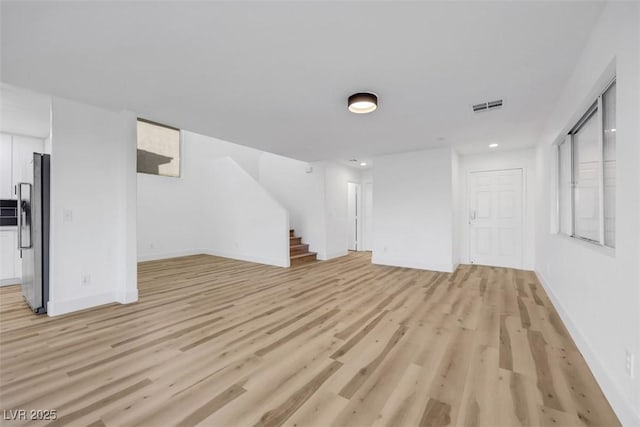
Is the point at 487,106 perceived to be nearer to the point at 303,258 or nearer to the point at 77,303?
the point at 303,258

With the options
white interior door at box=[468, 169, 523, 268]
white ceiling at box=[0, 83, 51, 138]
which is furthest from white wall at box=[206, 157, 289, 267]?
white interior door at box=[468, 169, 523, 268]

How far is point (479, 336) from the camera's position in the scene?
2.52m

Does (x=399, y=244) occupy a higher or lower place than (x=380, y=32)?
lower

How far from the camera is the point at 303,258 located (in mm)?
6336

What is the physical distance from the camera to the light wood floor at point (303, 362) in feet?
Result: 5.14

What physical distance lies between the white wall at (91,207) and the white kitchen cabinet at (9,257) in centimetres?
227

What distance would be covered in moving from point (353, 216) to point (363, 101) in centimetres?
543

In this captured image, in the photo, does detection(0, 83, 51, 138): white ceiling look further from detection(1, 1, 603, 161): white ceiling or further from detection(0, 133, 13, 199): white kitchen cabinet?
detection(1, 1, 603, 161): white ceiling

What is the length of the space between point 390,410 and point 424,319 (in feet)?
5.05

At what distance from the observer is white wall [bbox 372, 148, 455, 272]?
511 cm

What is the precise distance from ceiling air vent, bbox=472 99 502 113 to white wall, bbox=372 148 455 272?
182 cm

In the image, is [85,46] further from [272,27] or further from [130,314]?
[130,314]

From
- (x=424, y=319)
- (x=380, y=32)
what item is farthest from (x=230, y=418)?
(x=380, y=32)

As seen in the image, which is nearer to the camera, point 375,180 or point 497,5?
point 497,5
